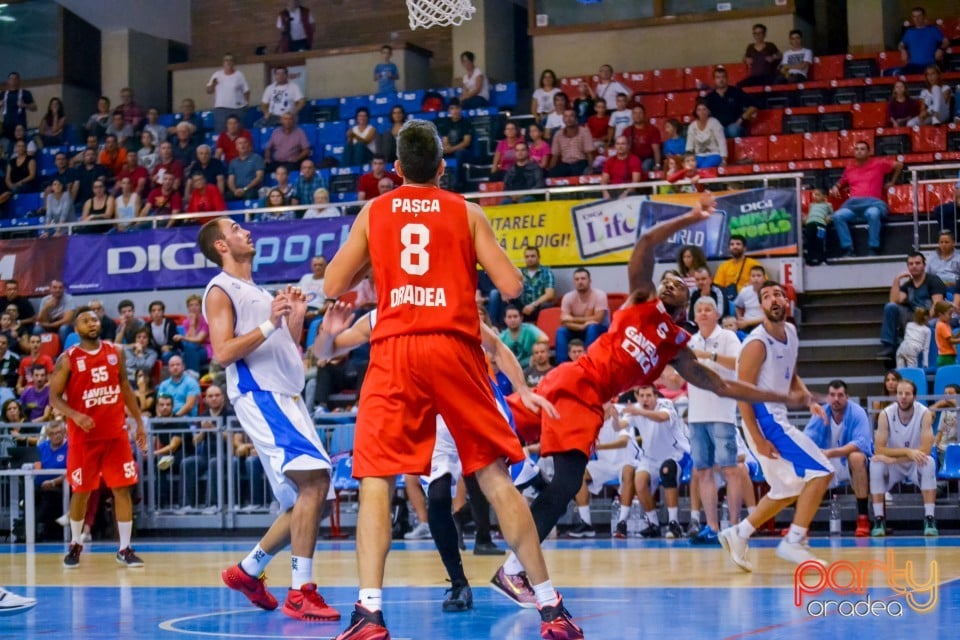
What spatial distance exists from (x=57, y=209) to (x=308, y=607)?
1712 centimetres

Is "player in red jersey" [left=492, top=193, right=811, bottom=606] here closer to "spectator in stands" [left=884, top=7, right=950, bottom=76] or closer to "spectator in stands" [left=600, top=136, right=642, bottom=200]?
"spectator in stands" [left=600, top=136, right=642, bottom=200]

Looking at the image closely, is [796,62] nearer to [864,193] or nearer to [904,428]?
[864,193]

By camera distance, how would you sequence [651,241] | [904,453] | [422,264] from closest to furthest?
[422,264] → [651,241] → [904,453]

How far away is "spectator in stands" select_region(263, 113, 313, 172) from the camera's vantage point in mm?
22953

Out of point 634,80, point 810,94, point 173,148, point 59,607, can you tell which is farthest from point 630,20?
point 59,607

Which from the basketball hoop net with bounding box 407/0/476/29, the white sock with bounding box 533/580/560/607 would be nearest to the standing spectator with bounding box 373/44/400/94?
the basketball hoop net with bounding box 407/0/476/29

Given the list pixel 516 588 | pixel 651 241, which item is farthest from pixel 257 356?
pixel 651 241

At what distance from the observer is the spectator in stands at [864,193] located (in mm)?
17359

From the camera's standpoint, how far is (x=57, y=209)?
22.9 metres

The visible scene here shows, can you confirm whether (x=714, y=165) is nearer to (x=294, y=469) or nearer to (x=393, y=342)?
(x=294, y=469)

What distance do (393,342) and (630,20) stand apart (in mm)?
19396

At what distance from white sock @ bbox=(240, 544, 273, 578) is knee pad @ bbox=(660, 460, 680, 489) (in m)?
6.66

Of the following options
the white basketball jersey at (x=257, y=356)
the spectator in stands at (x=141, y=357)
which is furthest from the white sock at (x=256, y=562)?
the spectator in stands at (x=141, y=357)

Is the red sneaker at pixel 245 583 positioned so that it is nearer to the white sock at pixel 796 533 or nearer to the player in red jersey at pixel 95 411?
the white sock at pixel 796 533
